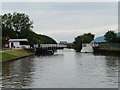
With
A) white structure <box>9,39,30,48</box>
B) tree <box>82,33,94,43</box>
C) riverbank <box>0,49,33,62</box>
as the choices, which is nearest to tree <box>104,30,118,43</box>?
white structure <box>9,39,30,48</box>

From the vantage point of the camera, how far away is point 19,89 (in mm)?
22250

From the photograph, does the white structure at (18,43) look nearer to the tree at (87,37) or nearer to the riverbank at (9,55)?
the riverbank at (9,55)

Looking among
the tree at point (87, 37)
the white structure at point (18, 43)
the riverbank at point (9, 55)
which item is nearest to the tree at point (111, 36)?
the white structure at point (18, 43)

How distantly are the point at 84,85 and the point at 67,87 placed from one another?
4.68 feet

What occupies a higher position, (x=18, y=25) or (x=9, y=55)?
(x=18, y=25)

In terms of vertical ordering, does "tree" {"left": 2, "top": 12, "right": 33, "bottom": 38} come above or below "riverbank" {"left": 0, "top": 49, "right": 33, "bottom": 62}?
above

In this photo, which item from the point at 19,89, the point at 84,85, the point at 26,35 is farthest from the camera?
the point at 26,35

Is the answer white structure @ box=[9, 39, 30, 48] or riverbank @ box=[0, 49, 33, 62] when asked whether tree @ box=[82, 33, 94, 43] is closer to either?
white structure @ box=[9, 39, 30, 48]

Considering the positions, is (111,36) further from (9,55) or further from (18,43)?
(9,55)

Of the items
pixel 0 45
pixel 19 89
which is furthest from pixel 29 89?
pixel 0 45

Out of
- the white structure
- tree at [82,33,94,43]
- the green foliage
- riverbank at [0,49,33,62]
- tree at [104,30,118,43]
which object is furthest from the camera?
tree at [82,33,94,43]

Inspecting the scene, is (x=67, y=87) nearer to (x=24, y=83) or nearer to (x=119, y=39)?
(x=24, y=83)

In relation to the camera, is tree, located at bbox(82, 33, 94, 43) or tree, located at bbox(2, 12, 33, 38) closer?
tree, located at bbox(2, 12, 33, 38)

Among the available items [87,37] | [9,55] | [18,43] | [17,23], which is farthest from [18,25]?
[9,55]
